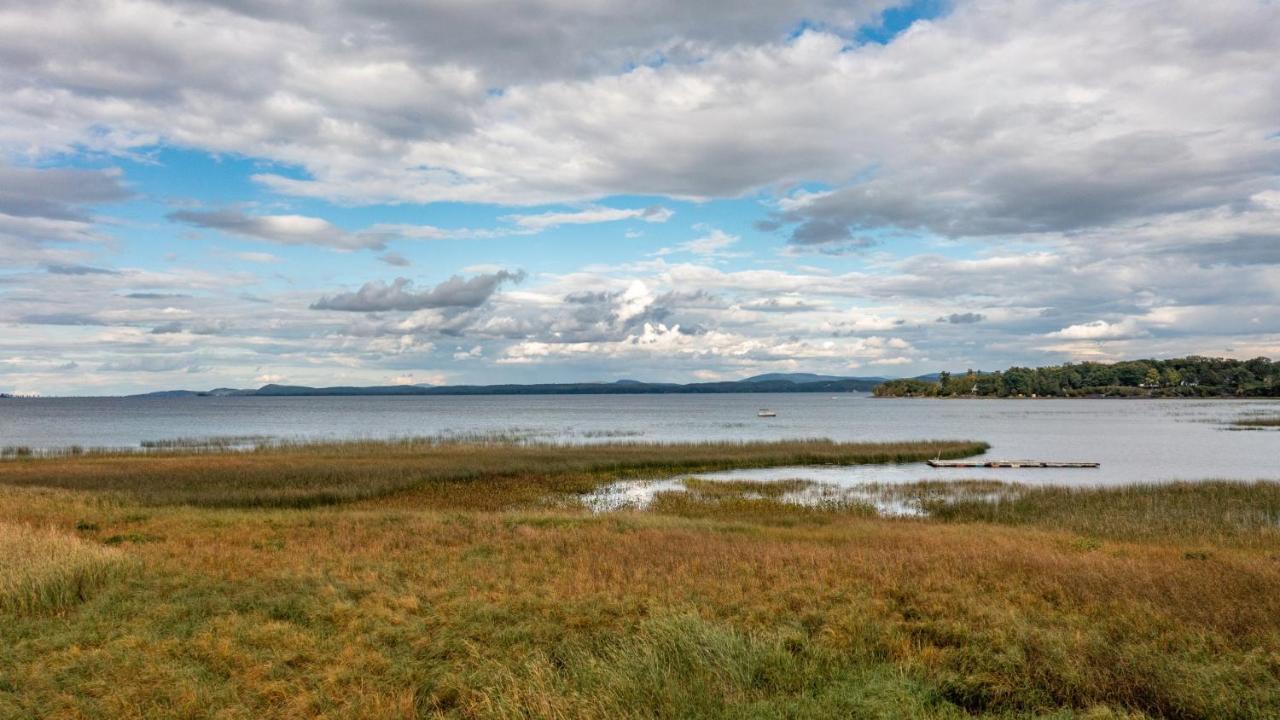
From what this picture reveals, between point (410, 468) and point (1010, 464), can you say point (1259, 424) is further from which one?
point (410, 468)

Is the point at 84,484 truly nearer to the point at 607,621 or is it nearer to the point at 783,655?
the point at 607,621

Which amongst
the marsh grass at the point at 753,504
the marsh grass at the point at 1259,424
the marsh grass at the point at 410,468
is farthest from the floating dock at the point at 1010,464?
the marsh grass at the point at 1259,424

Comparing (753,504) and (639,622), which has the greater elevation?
(639,622)

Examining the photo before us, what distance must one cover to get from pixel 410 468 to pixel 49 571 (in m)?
33.2

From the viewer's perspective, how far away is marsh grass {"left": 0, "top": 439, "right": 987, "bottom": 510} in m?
38.0

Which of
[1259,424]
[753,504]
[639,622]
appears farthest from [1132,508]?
[1259,424]

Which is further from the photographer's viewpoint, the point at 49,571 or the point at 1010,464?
the point at 1010,464

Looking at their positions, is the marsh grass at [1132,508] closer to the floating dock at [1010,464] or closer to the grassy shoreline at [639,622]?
the grassy shoreline at [639,622]

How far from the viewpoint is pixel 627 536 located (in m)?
22.9

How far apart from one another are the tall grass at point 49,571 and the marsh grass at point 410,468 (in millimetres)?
17443

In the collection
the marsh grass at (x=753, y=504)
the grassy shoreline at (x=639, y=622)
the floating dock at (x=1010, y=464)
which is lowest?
the floating dock at (x=1010, y=464)

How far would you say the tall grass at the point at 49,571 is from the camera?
14430mm

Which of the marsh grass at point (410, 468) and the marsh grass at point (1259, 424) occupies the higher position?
the marsh grass at point (410, 468)

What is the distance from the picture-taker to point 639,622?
44.9 ft
